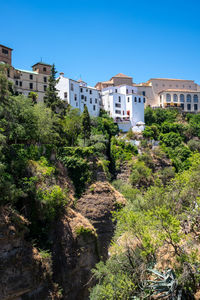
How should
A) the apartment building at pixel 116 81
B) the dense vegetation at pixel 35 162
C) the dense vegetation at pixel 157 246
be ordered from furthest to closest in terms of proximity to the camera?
1. the apartment building at pixel 116 81
2. the dense vegetation at pixel 35 162
3. the dense vegetation at pixel 157 246

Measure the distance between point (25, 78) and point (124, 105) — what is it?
23.0 metres

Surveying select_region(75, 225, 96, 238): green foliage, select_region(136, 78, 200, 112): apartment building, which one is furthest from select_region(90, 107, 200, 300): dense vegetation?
select_region(136, 78, 200, 112): apartment building

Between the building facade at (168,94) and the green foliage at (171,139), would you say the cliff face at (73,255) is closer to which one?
the green foliage at (171,139)

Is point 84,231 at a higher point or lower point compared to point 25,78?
lower

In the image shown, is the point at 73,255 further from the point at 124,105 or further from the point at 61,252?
the point at 124,105

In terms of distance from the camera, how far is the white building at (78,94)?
53.2 meters

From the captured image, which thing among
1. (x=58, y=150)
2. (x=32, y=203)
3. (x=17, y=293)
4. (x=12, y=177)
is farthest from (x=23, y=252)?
(x=58, y=150)

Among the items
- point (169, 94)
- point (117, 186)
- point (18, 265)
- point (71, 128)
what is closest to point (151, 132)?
point (117, 186)

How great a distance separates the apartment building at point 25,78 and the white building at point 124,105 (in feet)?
49.4

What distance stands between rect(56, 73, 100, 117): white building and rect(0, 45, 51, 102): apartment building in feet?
12.6

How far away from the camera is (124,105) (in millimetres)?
63469

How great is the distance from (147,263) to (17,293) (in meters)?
9.35

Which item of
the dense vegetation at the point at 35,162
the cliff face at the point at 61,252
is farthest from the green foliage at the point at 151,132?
the cliff face at the point at 61,252

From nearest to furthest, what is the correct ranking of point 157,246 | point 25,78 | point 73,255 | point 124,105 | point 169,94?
point 157,246, point 73,255, point 25,78, point 124,105, point 169,94
